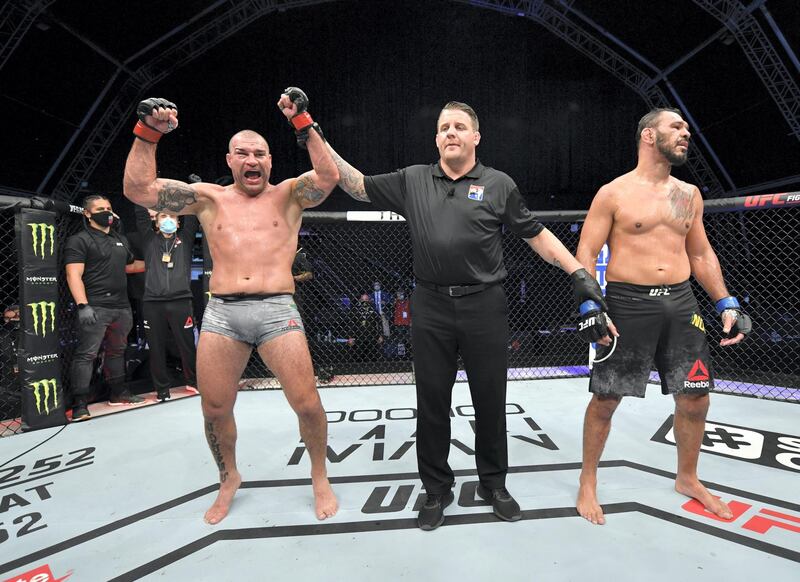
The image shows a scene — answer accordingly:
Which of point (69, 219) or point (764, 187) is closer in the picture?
point (69, 219)

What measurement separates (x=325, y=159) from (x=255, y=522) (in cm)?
167

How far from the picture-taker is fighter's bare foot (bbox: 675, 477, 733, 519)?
177 centimetres

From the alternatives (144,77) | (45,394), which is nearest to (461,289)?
(45,394)

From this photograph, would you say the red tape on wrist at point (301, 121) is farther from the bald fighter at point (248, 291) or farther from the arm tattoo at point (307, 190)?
the arm tattoo at point (307, 190)

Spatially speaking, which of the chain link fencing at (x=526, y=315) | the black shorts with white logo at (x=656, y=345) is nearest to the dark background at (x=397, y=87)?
the chain link fencing at (x=526, y=315)

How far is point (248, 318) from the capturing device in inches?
71.2

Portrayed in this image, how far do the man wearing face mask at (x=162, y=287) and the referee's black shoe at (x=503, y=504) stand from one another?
3.21 meters

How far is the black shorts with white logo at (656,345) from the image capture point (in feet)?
5.93

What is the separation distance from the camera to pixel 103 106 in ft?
27.0

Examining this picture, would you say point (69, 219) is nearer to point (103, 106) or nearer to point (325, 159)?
point (325, 159)

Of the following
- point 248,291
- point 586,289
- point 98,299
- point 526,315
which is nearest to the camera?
point 586,289

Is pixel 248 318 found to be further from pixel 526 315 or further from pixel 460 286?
pixel 526 315

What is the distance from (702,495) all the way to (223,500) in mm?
2260

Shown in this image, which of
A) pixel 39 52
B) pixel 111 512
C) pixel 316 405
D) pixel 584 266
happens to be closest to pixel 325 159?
pixel 316 405
